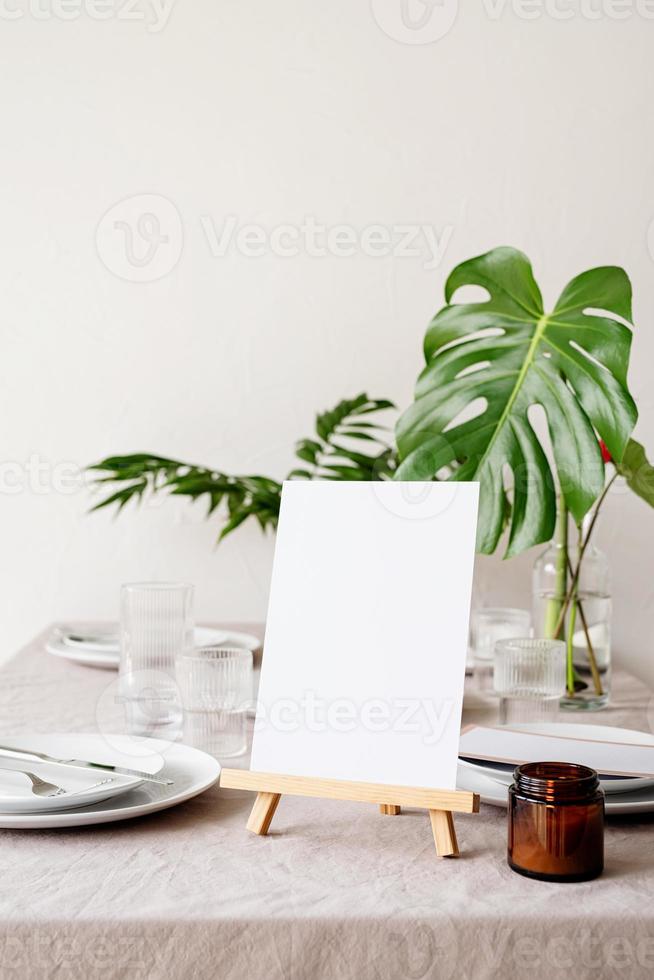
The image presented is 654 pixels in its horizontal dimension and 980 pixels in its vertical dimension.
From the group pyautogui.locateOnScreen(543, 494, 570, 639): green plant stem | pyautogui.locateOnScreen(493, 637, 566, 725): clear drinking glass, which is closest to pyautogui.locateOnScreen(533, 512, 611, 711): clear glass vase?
pyautogui.locateOnScreen(543, 494, 570, 639): green plant stem

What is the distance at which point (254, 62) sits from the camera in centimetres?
191

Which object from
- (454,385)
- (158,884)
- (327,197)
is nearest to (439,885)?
(158,884)

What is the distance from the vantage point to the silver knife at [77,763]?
77 cm

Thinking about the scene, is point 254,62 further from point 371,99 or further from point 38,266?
point 38,266

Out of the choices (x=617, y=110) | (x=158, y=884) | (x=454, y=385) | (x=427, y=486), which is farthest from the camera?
(x=617, y=110)

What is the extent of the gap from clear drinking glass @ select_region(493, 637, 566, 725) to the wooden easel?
37cm

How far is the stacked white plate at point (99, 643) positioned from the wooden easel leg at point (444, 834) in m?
0.71

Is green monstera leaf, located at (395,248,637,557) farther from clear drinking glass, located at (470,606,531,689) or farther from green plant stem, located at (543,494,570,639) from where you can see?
clear drinking glass, located at (470,606,531,689)

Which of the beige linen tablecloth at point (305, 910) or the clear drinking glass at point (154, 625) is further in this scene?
the clear drinking glass at point (154, 625)

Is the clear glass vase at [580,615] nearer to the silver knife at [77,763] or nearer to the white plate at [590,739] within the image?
the white plate at [590,739]

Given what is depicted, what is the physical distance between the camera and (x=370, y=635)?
0.74 meters

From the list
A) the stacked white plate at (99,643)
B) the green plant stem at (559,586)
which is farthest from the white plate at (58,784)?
the green plant stem at (559,586)

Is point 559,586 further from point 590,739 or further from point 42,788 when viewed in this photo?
point 42,788

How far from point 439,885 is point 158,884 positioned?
0.57ft
